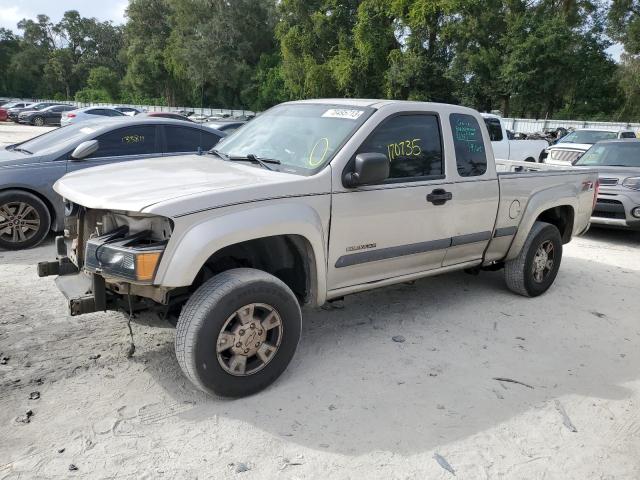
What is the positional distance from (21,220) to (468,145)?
5.13m

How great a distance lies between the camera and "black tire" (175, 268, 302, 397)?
311 centimetres

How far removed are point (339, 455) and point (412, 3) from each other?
39.7m

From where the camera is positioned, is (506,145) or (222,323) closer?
(222,323)

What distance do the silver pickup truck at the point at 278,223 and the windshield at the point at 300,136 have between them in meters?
0.01

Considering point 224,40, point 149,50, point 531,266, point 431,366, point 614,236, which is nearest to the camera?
point 431,366

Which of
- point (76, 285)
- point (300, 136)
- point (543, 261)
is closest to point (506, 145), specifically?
point (543, 261)

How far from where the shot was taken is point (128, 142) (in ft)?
23.2

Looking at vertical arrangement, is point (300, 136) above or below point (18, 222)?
above

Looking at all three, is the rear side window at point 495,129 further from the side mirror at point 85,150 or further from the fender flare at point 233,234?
the fender flare at point 233,234

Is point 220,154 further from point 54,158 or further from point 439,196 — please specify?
point 54,158

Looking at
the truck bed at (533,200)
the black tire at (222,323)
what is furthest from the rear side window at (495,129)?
the black tire at (222,323)

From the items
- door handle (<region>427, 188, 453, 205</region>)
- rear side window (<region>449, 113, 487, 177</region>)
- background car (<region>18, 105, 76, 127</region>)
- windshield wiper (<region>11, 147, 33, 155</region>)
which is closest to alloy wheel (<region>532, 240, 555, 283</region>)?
rear side window (<region>449, 113, 487, 177</region>)

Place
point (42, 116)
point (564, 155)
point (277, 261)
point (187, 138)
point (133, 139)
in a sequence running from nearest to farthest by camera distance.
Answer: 1. point (277, 261)
2. point (133, 139)
3. point (187, 138)
4. point (564, 155)
5. point (42, 116)

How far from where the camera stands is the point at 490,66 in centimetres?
3606
